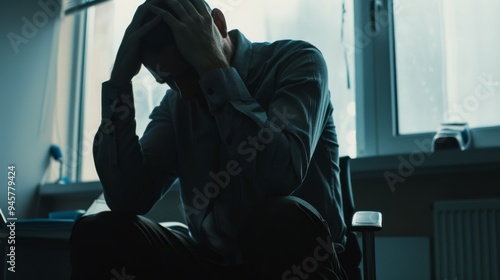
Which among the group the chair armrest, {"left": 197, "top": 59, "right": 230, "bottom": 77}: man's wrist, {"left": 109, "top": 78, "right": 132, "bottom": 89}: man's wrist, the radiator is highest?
{"left": 197, "top": 59, "right": 230, "bottom": 77}: man's wrist

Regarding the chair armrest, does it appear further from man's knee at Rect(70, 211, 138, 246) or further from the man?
man's knee at Rect(70, 211, 138, 246)

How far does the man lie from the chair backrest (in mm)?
39

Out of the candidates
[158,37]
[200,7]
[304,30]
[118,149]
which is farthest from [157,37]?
[304,30]

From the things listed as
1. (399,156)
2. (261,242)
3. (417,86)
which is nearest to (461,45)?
(417,86)

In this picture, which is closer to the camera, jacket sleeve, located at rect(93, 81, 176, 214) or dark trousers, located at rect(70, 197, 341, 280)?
dark trousers, located at rect(70, 197, 341, 280)

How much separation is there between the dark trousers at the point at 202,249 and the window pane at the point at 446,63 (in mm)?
1048

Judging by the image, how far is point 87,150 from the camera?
8.88 feet

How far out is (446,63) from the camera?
5.96ft

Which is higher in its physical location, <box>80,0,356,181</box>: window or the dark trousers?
<box>80,0,356,181</box>: window

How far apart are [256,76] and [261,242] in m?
0.48

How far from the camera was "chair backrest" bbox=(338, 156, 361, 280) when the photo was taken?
1136 millimetres

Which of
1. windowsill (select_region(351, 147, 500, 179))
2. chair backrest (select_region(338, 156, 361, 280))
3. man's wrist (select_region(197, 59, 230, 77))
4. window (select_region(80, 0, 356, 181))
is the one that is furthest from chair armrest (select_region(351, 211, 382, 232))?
window (select_region(80, 0, 356, 181))

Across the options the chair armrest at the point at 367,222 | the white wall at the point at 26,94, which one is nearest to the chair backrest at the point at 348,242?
the chair armrest at the point at 367,222

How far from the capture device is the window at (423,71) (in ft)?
5.75
